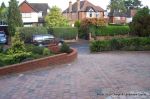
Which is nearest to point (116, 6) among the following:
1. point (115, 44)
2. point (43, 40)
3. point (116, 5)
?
point (116, 5)

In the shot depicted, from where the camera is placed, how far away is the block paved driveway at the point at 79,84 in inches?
404

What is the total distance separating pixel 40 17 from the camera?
2943 inches

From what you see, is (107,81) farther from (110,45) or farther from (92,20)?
(92,20)

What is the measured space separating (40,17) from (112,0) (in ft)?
112

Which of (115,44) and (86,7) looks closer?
(115,44)

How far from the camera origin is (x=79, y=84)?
475 inches

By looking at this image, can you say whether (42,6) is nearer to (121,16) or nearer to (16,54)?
(121,16)

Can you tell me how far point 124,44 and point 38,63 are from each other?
13273 millimetres

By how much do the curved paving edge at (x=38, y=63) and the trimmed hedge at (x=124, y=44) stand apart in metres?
8.39

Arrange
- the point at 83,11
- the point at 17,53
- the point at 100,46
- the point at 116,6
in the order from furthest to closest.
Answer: the point at 116,6 → the point at 83,11 → the point at 100,46 → the point at 17,53

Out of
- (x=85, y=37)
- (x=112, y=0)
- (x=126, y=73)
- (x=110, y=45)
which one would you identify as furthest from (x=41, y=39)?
(x=112, y=0)

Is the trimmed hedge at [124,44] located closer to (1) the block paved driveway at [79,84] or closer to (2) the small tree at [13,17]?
(1) the block paved driveway at [79,84]

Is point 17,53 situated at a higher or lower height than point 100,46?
higher

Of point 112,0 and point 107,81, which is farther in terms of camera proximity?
point 112,0
